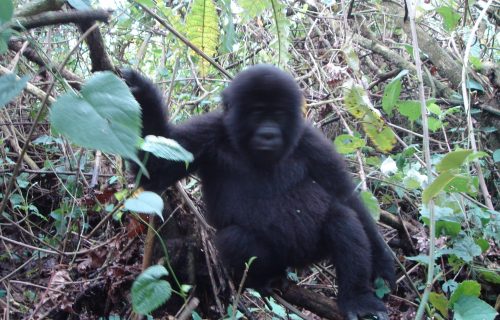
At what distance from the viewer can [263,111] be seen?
2.87 metres

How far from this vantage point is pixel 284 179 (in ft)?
10.2

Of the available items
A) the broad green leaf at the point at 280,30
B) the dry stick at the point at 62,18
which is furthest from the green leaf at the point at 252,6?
the dry stick at the point at 62,18

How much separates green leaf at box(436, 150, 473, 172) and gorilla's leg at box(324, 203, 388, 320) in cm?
91

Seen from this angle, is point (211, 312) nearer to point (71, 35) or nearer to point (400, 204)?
point (400, 204)

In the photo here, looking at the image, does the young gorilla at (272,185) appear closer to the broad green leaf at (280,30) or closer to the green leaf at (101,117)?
the broad green leaf at (280,30)

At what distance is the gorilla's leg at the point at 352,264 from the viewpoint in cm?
277

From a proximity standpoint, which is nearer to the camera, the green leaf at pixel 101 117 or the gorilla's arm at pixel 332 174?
the green leaf at pixel 101 117

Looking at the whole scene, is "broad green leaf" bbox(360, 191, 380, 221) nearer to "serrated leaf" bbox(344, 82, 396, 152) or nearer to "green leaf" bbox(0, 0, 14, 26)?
"serrated leaf" bbox(344, 82, 396, 152)

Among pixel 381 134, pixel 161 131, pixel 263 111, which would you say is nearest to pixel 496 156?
pixel 381 134

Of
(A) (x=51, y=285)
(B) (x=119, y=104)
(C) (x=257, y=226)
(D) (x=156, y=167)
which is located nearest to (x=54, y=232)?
(A) (x=51, y=285)

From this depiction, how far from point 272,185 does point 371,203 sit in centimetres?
55

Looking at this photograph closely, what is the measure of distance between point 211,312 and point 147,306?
1453mm

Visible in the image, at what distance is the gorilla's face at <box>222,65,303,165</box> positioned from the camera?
283cm

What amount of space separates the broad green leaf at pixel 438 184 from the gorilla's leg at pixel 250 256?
1.02 meters
